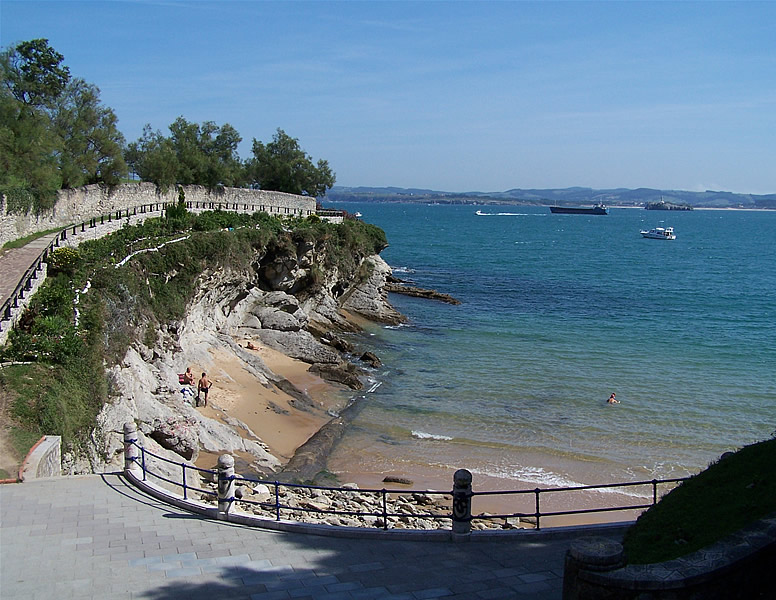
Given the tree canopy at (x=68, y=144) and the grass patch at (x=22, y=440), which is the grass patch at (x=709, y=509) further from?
the tree canopy at (x=68, y=144)

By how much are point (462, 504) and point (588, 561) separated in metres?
4.98

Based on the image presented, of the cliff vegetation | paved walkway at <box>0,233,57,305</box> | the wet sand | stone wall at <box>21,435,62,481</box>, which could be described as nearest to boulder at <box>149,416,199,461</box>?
the wet sand

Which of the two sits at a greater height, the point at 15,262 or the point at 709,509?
the point at 15,262

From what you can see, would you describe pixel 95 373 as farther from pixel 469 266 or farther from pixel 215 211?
pixel 469 266

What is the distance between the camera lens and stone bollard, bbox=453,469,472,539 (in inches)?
493

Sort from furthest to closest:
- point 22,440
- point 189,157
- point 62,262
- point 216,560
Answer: point 189,157
point 62,262
point 22,440
point 216,560

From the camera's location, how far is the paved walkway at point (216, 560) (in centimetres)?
1043

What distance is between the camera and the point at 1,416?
16047mm

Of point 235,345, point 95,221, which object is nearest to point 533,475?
point 235,345

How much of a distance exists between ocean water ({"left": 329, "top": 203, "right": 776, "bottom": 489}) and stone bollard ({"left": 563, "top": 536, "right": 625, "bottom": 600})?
591 inches

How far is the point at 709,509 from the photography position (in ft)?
33.4

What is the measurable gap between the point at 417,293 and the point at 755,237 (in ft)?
402

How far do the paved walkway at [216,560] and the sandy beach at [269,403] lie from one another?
8614 mm

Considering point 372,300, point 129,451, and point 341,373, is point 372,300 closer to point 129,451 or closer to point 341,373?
point 341,373
